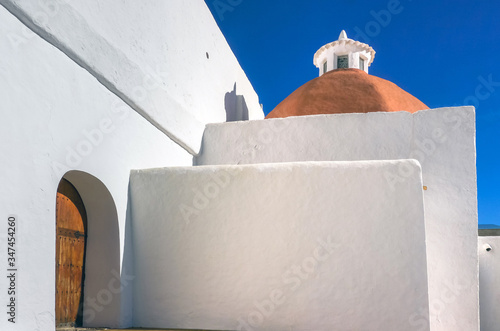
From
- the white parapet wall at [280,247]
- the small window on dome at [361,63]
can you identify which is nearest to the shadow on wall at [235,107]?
the small window on dome at [361,63]

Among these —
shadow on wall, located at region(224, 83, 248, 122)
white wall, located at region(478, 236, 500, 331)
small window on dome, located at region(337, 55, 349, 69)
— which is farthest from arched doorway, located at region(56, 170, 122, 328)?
small window on dome, located at region(337, 55, 349, 69)

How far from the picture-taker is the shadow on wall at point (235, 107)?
9.16m

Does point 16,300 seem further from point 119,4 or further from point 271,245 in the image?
point 119,4

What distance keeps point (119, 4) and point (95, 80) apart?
118 centimetres

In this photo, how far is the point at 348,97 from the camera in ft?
28.6

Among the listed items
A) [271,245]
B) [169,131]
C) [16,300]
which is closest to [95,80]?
[169,131]

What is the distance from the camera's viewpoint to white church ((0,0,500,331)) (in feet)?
10.3

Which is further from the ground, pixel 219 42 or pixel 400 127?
pixel 219 42

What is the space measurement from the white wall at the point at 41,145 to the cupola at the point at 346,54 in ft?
27.1

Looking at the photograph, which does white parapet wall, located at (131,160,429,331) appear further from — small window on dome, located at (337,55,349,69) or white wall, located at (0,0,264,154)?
small window on dome, located at (337,55,349,69)

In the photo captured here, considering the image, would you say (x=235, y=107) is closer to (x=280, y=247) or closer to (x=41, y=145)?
(x=280, y=247)

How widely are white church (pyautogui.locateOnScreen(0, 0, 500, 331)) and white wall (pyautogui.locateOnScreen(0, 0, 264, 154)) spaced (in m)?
0.03

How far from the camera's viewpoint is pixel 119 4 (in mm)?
4668

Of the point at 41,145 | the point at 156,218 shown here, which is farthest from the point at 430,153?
the point at 41,145
